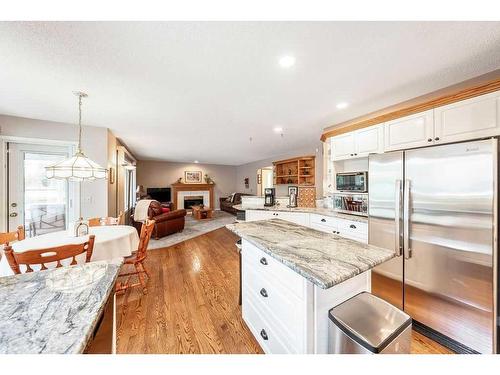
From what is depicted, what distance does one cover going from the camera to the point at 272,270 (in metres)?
1.36

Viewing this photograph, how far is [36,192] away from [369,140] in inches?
208

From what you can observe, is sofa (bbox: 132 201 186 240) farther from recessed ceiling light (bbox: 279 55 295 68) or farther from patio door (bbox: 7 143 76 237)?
recessed ceiling light (bbox: 279 55 295 68)

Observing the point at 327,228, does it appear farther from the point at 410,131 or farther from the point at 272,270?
the point at 272,270

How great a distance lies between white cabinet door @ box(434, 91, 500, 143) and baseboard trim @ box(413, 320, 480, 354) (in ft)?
5.70

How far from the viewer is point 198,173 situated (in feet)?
32.1

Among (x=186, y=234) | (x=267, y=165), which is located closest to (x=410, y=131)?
(x=186, y=234)

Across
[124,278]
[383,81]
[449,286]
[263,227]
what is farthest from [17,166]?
[449,286]

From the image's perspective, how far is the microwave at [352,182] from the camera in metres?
2.68

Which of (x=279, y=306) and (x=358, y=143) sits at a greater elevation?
(x=358, y=143)

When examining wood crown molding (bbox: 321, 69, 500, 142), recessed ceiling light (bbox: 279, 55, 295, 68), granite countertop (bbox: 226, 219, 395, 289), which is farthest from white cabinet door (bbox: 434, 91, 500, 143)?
recessed ceiling light (bbox: 279, 55, 295, 68)

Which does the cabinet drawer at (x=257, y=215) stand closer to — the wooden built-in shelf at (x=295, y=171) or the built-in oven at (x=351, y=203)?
the built-in oven at (x=351, y=203)

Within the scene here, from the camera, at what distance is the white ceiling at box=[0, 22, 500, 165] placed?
1.29m

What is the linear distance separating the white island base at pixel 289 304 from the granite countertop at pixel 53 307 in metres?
0.93

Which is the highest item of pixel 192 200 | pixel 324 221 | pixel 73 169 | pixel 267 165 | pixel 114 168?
pixel 267 165
